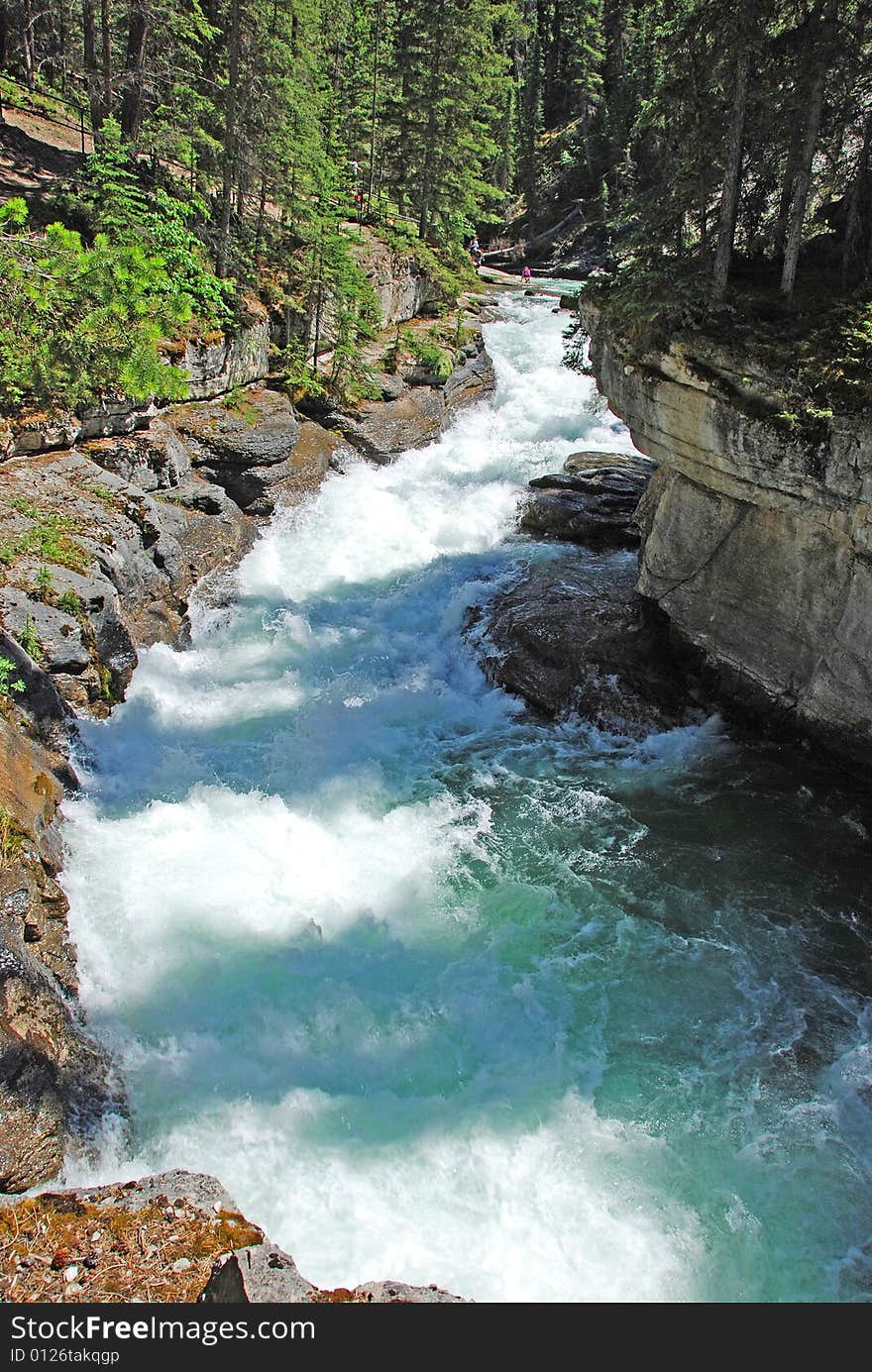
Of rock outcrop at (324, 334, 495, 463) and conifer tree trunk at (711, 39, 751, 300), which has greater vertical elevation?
conifer tree trunk at (711, 39, 751, 300)

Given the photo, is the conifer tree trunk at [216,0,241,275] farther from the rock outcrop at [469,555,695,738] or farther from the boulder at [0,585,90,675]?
the boulder at [0,585,90,675]

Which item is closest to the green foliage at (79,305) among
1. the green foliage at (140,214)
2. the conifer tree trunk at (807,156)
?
the green foliage at (140,214)

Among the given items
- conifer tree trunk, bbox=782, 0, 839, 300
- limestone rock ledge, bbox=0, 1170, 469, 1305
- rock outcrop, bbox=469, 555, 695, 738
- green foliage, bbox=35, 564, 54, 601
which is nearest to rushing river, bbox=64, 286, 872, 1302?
rock outcrop, bbox=469, 555, 695, 738

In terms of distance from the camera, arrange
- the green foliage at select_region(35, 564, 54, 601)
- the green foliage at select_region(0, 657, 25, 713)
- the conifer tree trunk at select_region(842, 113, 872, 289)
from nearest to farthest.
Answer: the green foliage at select_region(0, 657, 25, 713)
the green foliage at select_region(35, 564, 54, 601)
the conifer tree trunk at select_region(842, 113, 872, 289)

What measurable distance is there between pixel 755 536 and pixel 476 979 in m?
8.12

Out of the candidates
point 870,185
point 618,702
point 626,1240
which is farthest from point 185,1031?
point 870,185

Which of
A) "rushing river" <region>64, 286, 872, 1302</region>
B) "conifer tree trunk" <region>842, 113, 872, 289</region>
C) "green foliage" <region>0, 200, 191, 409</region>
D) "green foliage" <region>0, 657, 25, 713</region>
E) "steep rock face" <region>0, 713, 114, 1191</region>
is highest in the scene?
"conifer tree trunk" <region>842, 113, 872, 289</region>

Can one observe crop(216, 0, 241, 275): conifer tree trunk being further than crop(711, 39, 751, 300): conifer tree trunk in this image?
Yes

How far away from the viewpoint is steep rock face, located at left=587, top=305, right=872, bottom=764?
11.1 meters

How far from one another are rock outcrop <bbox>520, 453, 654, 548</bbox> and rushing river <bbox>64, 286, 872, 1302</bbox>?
5.57 m

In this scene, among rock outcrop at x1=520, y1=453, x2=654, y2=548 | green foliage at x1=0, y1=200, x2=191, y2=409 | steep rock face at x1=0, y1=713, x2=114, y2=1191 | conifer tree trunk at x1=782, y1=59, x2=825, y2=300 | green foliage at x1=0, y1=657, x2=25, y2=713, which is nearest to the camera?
steep rock face at x1=0, y1=713, x2=114, y2=1191

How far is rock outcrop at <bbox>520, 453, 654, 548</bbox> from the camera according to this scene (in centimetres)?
1866

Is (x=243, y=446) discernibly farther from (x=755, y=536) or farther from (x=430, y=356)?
(x=755, y=536)

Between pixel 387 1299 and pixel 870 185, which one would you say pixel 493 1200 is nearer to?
pixel 387 1299
